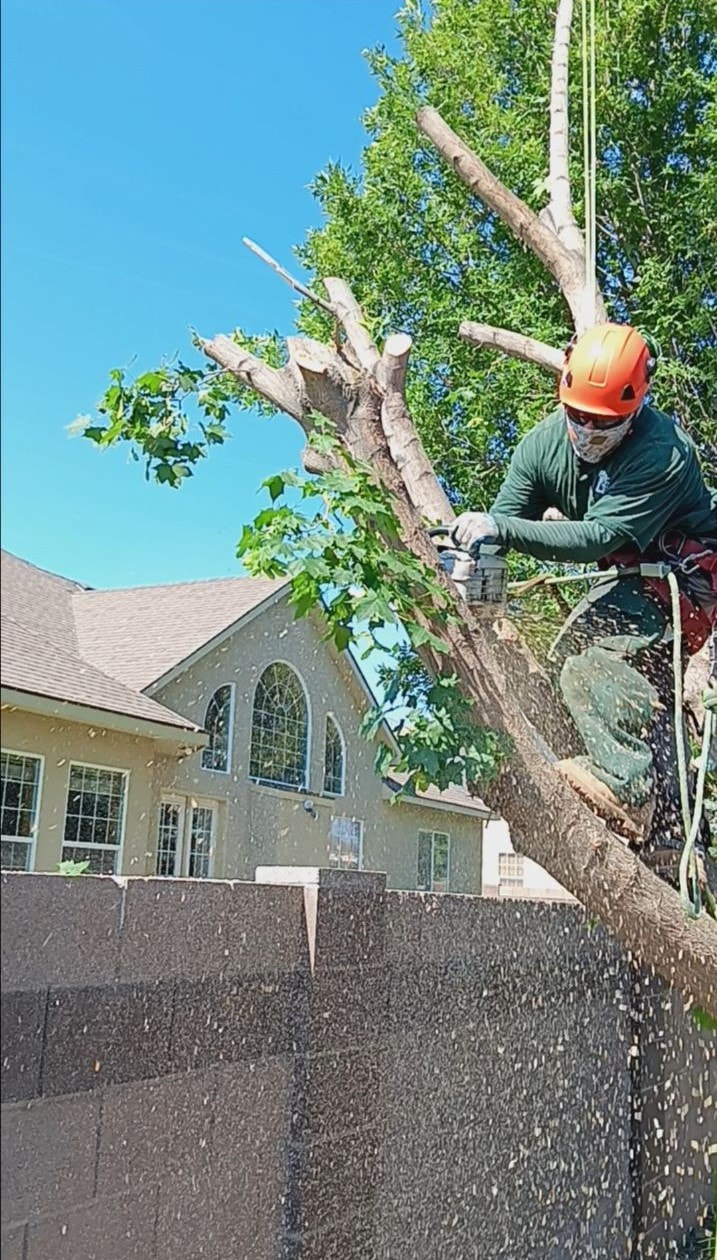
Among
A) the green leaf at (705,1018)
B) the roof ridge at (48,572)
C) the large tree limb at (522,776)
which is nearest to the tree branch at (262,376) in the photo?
the large tree limb at (522,776)

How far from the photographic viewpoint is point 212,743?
3938 mm

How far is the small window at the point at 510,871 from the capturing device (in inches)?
236

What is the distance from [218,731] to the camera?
13.4 ft

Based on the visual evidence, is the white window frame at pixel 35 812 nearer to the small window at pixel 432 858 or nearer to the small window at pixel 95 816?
the small window at pixel 95 816

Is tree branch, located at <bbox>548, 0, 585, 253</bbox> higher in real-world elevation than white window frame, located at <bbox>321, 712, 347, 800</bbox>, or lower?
higher

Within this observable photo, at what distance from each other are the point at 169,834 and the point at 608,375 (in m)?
2.00

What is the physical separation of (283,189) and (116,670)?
11.7 ft

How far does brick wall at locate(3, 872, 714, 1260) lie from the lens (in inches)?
71.2

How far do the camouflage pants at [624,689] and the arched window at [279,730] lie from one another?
160 centimetres

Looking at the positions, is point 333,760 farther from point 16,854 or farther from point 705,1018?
point 16,854

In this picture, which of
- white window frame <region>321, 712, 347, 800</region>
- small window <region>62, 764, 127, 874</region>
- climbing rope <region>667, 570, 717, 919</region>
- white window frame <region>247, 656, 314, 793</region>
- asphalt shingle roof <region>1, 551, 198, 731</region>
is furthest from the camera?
white window frame <region>321, 712, 347, 800</region>

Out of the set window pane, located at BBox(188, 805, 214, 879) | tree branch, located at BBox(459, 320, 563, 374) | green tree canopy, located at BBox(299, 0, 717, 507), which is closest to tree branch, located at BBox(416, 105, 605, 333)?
tree branch, located at BBox(459, 320, 563, 374)

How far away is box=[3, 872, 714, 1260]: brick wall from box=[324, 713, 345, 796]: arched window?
1214mm

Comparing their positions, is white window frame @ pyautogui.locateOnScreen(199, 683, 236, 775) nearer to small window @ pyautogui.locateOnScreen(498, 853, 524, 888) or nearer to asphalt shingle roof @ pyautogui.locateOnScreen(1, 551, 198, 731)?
asphalt shingle roof @ pyautogui.locateOnScreen(1, 551, 198, 731)
